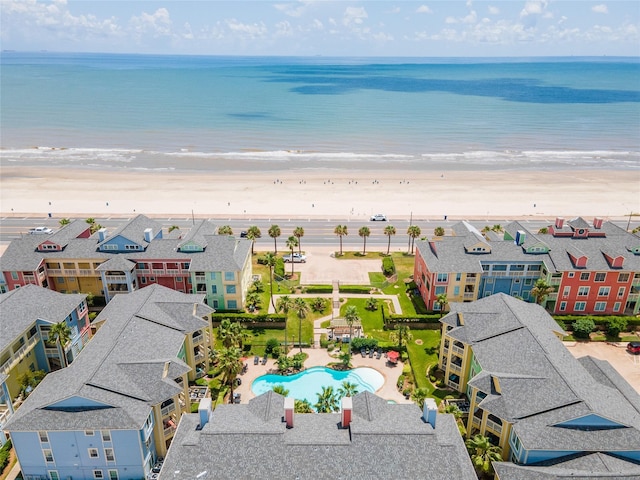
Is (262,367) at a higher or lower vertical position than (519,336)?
lower

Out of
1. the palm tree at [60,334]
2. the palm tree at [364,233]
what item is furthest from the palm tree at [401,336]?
the palm tree at [60,334]

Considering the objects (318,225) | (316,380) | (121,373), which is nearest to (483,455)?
(316,380)

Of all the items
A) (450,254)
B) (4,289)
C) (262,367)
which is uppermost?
(450,254)

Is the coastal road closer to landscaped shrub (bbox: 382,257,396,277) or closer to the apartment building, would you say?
landscaped shrub (bbox: 382,257,396,277)

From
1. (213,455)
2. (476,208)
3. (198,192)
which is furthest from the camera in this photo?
(198,192)

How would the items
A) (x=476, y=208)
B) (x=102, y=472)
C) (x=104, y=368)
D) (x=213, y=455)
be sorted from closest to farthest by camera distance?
1. (x=213, y=455)
2. (x=102, y=472)
3. (x=104, y=368)
4. (x=476, y=208)

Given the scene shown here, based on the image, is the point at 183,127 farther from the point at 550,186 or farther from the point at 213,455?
the point at 213,455

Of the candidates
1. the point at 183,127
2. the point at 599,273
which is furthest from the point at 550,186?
the point at 183,127

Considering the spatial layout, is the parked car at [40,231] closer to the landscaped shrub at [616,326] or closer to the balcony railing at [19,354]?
the balcony railing at [19,354]
